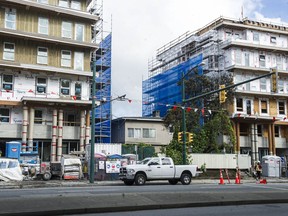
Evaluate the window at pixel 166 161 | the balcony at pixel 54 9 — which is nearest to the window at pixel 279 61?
the balcony at pixel 54 9

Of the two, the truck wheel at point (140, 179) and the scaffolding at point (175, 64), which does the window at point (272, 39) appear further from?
the truck wheel at point (140, 179)

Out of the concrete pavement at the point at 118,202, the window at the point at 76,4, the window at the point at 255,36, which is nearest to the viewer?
the concrete pavement at the point at 118,202

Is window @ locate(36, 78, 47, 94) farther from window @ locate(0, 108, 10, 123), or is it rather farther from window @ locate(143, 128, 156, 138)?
window @ locate(143, 128, 156, 138)

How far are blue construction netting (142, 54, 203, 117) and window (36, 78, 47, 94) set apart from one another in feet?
47.5

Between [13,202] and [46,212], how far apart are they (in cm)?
163

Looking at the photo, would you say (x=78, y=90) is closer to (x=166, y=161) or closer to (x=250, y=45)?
(x=166, y=161)

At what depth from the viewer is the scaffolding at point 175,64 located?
51.8 metres

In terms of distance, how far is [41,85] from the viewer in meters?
39.8

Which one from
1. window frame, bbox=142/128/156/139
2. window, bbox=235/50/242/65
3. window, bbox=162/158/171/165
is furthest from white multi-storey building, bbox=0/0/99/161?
window, bbox=235/50/242/65

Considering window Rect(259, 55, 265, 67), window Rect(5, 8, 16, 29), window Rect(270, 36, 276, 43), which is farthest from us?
window Rect(270, 36, 276, 43)

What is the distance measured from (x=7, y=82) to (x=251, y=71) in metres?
29.0

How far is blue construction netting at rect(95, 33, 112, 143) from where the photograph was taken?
51.2 meters

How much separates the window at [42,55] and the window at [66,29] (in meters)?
2.54

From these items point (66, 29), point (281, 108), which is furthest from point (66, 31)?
point (281, 108)
